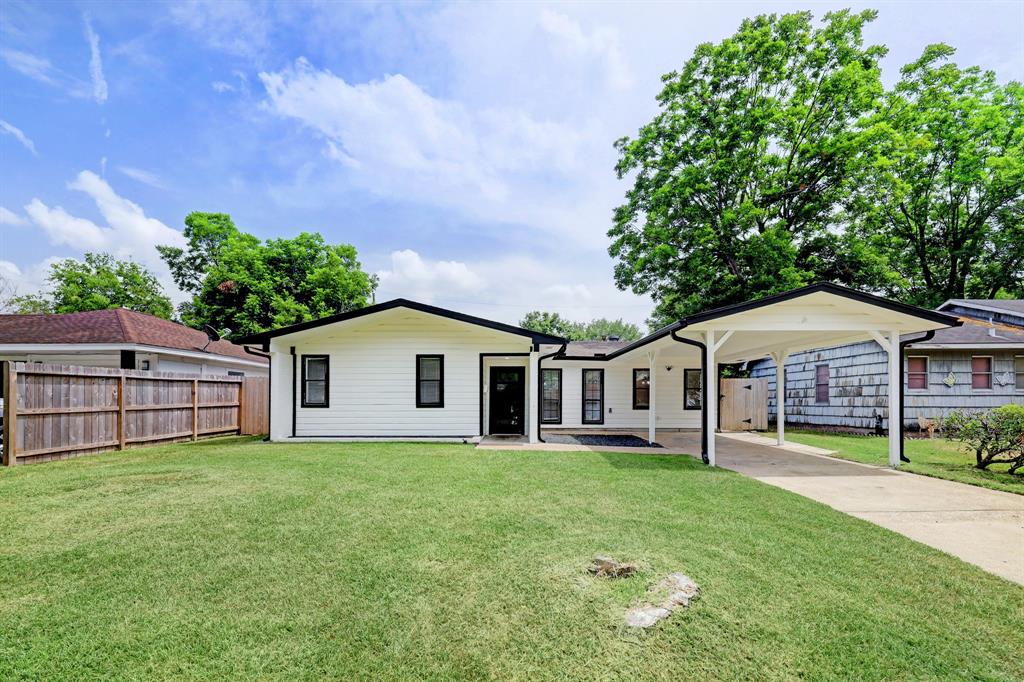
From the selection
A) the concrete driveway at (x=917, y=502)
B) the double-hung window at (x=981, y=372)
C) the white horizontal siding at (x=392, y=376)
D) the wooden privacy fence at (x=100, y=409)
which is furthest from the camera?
the double-hung window at (x=981, y=372)

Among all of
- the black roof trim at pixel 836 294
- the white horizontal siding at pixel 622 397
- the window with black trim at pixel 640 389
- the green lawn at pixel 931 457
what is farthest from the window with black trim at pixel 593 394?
the black roof trim at pixel 836 294

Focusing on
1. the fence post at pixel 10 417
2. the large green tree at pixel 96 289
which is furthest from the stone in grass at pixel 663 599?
the large green tree at pixel 96 289

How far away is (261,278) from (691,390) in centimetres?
2440

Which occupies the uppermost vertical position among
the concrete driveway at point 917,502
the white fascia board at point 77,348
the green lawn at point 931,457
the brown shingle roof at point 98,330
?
the brown shingle roof at point 98,330

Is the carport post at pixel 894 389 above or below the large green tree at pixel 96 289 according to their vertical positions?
below

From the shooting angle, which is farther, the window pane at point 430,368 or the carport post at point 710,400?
the window pane at point 430,368

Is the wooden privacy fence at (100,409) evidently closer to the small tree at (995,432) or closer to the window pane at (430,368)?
the window pane at (430,368)

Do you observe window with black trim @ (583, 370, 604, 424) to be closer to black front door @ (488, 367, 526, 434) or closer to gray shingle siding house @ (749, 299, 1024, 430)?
black front door @ (488, 367, 526, 434)

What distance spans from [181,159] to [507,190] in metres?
11.0

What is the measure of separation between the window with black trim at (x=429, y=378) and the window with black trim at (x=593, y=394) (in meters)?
5.31

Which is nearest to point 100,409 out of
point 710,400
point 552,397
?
point 552,397

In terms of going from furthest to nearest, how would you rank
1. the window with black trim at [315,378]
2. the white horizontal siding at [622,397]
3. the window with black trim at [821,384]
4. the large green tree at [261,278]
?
the large green tree at [261,278] → the window with black trim at [821,384] → the white horizontal siding at [622,397] → the window with black trim at [315,378]

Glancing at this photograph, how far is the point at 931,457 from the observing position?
30.3 feet

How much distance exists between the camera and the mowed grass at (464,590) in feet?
7.45
